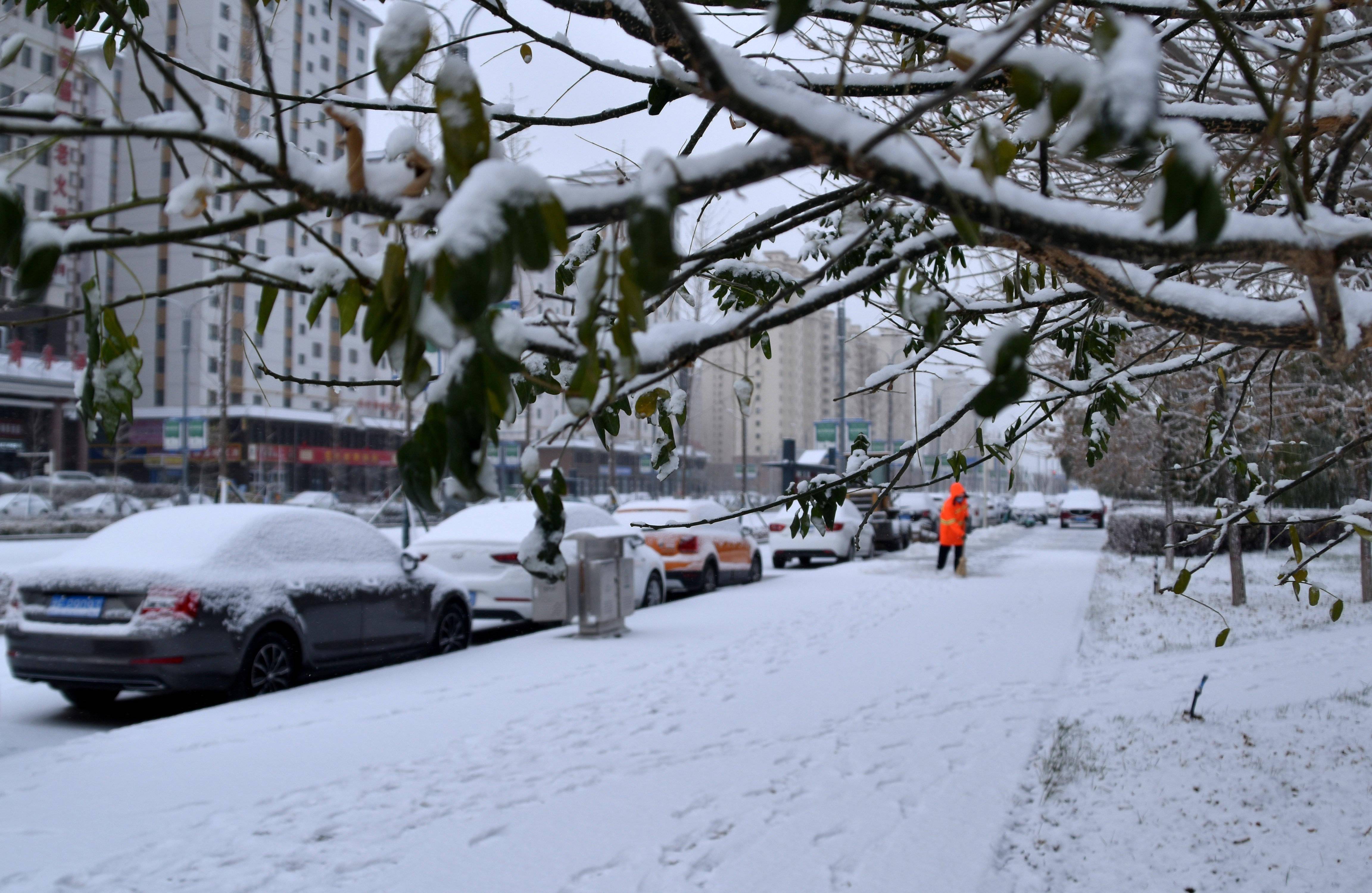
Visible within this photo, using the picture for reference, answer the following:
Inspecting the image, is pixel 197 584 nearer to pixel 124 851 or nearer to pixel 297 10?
pixel 124 851

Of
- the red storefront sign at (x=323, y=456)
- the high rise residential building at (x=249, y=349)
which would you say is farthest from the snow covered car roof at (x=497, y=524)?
the red storefront sign at (x=323, y=456)

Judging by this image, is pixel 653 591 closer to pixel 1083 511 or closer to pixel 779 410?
pixel 1083 511

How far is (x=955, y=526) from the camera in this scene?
707 inches

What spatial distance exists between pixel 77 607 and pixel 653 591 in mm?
7755

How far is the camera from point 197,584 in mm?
6879

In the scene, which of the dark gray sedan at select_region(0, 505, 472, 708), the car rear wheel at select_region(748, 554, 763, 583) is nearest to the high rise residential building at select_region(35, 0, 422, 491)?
the car rear wheel at select_region(748, 554, 763, 583)

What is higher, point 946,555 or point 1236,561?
point 1236,561

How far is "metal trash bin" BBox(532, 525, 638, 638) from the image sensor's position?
32.5 ft

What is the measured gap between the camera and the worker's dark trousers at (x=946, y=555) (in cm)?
1770

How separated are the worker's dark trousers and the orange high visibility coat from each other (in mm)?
74

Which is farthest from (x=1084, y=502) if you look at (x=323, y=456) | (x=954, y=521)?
(x=323, y=456)

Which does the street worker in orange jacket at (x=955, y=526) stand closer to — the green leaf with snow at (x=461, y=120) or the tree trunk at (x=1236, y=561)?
the tree trunk at (x=1236, y=561)

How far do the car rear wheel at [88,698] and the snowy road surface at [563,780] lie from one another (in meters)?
1.61

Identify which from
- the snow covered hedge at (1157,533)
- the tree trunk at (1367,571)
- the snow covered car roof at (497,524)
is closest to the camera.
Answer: the snow covered car roof at (497,524)
